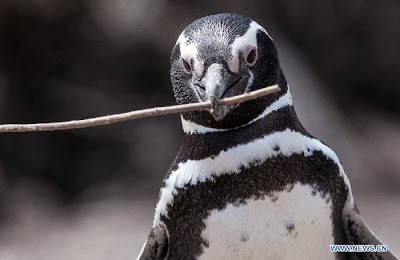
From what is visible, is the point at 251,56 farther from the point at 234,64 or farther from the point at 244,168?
the point at 244,168

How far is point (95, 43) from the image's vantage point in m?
4.08

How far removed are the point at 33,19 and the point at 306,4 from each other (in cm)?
165

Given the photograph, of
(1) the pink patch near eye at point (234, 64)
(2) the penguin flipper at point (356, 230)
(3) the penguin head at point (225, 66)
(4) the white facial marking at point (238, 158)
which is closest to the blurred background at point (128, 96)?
(2) the penguin flipper at point (356, 230)

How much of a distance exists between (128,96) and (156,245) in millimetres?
2620

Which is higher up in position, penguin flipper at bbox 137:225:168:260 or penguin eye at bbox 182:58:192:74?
penguin eye at bbox 182:58:192:74

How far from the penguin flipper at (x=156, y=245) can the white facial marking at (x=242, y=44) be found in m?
0.45

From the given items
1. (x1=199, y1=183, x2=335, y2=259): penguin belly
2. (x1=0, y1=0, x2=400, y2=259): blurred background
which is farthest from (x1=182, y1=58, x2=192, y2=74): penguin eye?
(x1=0, y1=0, x2=400, y2=259): blurred background

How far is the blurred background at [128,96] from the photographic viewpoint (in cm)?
388

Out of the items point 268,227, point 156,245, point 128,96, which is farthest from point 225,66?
point 128,96

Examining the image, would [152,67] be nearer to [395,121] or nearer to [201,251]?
[395,121]

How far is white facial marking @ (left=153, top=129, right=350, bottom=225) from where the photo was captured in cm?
143

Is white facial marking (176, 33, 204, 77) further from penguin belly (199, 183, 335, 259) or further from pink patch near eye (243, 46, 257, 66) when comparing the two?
penguin belly (199, 183, 335, 259)

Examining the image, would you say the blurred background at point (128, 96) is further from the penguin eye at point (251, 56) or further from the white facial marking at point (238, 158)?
the penguin eye at point (251, 56)

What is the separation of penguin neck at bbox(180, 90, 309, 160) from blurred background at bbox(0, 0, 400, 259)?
2291mm
